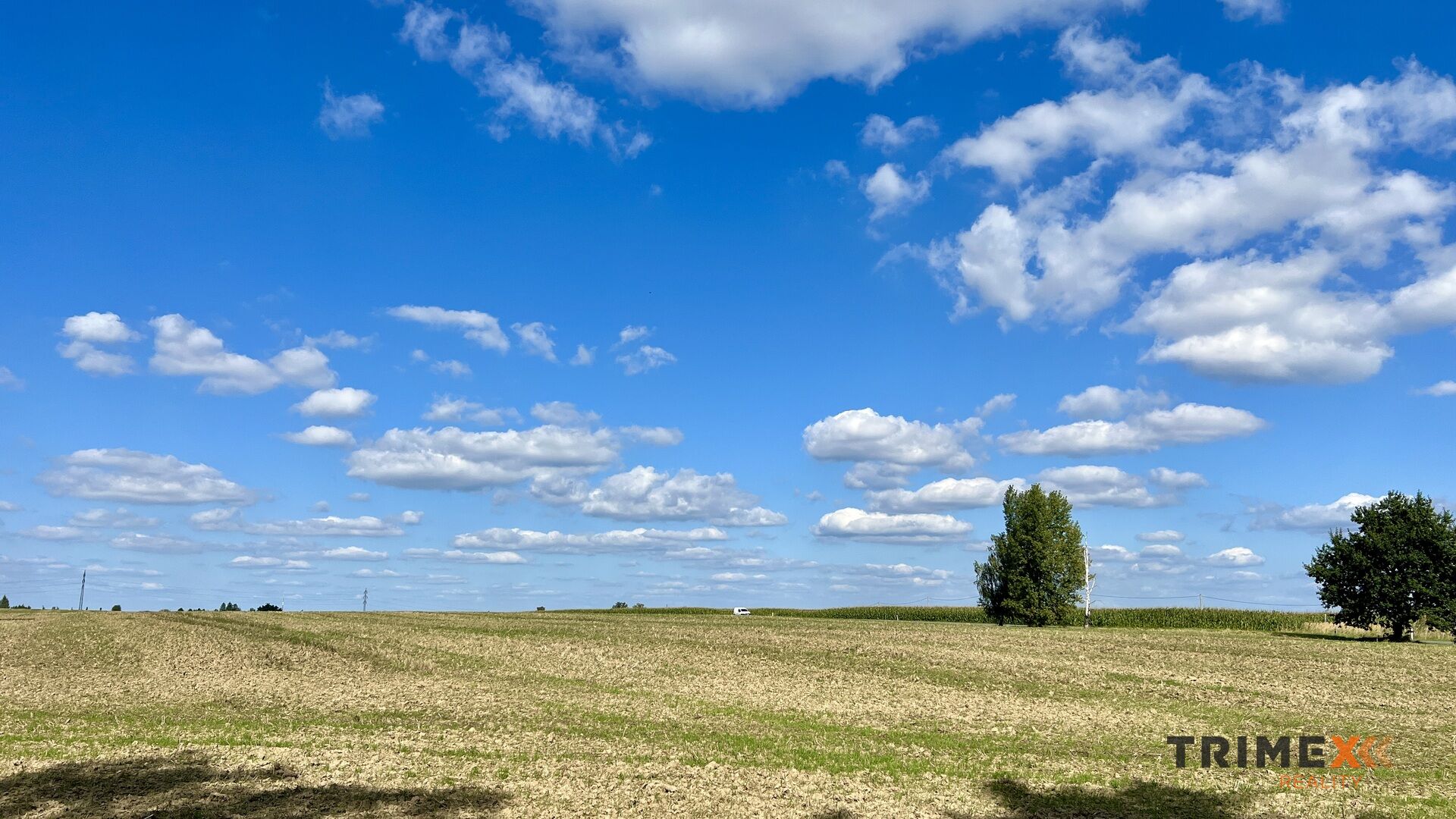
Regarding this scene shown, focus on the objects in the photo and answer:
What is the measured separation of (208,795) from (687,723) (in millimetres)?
12468

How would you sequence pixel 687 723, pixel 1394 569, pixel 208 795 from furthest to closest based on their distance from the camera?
pixel 1394 569, pixel 687 723, pixel 208 795

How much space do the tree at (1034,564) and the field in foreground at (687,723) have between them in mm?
31873

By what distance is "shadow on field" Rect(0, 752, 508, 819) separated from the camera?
623 inches

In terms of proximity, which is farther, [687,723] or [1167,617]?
[1167,617]

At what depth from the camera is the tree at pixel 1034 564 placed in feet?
275

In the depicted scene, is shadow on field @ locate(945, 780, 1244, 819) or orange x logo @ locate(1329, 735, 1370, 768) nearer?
shadow on field @ locate(945, 780, 1244, 819)

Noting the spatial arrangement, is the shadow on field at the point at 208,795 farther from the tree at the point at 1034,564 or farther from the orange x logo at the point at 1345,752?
the tree at the point at 1034,564

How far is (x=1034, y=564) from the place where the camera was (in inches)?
3334

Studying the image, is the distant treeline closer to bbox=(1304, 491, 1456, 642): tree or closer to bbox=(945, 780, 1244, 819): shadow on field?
bbox=(1304, 491, 1456, 642): tree

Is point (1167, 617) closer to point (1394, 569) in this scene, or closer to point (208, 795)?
point (1394, 569)

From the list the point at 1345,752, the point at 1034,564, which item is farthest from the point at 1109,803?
the point at 1034,564

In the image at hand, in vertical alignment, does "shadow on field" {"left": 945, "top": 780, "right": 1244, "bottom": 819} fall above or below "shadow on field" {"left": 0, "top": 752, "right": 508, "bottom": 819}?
above

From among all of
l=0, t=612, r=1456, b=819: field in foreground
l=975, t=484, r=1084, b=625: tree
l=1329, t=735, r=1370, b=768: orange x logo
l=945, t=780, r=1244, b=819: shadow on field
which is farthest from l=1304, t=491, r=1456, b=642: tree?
l=945, t=780, r=1244, b=819: shadow on field

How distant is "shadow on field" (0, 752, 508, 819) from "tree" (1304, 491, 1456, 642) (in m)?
69.5
